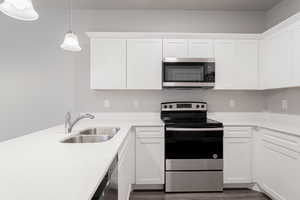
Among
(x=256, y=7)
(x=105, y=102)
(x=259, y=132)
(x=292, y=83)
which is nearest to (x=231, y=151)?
(x=259, y=132)

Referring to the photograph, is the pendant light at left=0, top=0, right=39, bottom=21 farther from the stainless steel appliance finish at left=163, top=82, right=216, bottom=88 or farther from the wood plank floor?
the wood plank floor

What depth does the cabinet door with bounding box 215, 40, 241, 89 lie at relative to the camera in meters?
3.06

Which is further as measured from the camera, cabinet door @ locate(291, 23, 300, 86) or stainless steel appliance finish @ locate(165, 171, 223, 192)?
stainless steel appliance finish @ locate(165, 171, 223, 192)

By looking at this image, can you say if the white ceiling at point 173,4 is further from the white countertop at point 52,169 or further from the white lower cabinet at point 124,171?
the white countertop at point 52,169

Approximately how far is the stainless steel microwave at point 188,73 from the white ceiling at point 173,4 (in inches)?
35.3

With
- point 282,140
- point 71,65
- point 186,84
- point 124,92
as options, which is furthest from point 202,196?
point 71,65

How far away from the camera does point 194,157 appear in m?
2.75

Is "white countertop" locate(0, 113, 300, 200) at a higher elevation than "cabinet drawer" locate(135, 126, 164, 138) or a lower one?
higher

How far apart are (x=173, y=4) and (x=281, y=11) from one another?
1594mm

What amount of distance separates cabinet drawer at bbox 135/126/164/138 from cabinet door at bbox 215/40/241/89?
1103 mm

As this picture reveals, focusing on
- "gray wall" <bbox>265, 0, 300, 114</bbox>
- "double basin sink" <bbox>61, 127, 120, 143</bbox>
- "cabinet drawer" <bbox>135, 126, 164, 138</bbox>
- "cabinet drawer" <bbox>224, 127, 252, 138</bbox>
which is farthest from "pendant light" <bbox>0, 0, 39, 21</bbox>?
"gray wall" <bbox>265, 0, 300, 114</bbox>

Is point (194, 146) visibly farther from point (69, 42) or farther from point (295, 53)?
point (69, 42)

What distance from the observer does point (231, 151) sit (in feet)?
9.37

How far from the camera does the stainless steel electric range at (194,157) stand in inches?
108
